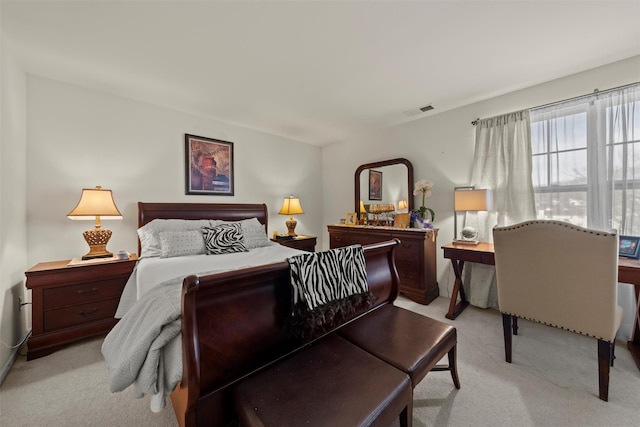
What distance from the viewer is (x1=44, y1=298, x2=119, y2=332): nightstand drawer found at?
6.95 ft

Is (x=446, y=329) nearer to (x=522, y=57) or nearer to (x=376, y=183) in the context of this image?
(x=522, y=57)

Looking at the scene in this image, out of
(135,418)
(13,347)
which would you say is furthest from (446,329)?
(13,347)

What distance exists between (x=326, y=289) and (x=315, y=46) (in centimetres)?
188

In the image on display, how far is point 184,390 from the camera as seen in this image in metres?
1.07

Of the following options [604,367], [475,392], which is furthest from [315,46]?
[604,367]

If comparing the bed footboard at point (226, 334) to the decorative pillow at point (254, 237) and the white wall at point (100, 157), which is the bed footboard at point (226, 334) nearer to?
the decorative pillow at point (254, 237)

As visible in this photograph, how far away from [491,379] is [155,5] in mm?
3400

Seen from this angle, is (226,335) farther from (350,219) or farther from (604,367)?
(350,219)

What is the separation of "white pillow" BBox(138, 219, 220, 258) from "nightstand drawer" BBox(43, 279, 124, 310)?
14.7 inches

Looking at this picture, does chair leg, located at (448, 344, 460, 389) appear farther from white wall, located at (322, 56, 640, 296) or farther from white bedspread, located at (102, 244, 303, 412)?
white wall, located at (322, 56, 640, 296)

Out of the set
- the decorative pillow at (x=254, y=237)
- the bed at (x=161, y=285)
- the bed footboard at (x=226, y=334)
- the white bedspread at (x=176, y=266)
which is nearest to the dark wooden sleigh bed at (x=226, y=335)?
the bed footboard at (x=226, y=334)

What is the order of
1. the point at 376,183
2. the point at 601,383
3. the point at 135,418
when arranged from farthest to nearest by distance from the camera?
the point at 376,183
the point at 601,383
the point at 135,418

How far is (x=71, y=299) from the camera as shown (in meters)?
2.21

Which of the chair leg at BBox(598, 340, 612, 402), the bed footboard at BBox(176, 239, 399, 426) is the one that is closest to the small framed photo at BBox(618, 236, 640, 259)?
the chair leg at BBox(598, 340, 612, 402)
